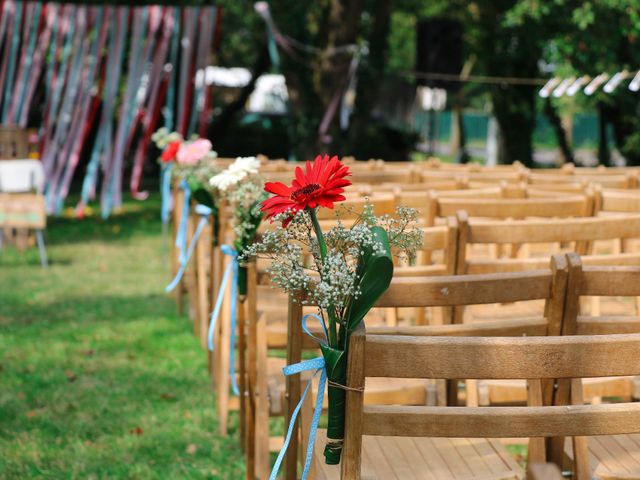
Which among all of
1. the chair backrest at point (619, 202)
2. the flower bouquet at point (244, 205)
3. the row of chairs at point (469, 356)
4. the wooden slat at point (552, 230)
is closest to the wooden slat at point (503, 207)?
the chair backrest at point (619, 202)

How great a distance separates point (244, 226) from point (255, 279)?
0.29 m

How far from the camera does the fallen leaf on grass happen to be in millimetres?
4406

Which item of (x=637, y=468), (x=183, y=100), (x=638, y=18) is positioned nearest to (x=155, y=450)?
(x=637, y=468)

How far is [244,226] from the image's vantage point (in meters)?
3.80

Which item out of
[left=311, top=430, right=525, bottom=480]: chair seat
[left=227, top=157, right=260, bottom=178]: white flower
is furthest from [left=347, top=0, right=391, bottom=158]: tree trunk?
[left=311, top=430, right=525, bottom=480]: chair seat

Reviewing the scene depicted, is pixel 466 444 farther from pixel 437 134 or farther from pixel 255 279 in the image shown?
pixel 437 134

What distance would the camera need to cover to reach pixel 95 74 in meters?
12.6

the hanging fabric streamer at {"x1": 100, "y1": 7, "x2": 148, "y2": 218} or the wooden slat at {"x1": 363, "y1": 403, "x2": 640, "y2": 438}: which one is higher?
the hanging fabric streamer at {"x1": 100, "y1": 7, "x2": 148, "y2": 218}

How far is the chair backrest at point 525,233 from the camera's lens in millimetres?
3701

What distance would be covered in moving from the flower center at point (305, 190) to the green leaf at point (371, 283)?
0.21 m

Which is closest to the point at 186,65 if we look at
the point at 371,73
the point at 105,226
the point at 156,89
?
the point at 156,89

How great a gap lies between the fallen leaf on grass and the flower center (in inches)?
96.6

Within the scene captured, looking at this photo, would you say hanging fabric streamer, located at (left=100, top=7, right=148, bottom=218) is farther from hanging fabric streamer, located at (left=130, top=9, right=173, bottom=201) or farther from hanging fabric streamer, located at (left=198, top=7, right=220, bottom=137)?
hanging fabric streamer, located at (left=198, top=7, right=220, bottom=137)

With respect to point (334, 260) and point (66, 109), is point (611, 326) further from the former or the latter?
point (66, 109)
